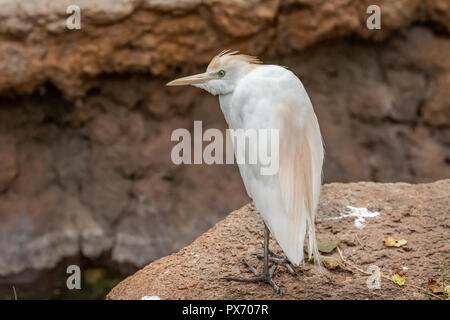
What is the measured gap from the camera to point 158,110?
4.31 m

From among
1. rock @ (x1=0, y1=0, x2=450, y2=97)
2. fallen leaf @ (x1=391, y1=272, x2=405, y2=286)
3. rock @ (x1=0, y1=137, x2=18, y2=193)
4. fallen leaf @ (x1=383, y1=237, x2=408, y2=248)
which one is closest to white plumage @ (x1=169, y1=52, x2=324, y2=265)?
fallen leaf @ (x1=391, y1=272, x2=405, y2=286)

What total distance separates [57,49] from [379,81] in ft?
8.01

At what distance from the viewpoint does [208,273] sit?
89.3 inches

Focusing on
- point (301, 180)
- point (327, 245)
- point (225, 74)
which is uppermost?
point (225, 74)

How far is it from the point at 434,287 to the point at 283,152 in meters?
0.75

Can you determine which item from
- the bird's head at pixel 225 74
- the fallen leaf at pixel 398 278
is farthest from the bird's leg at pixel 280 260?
the bird's head at pixel 225 74

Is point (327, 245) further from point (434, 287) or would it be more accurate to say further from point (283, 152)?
point (283, 152)

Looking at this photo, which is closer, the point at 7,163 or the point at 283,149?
the point at 283,149

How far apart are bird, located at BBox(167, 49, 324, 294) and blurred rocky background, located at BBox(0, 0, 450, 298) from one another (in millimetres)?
1917

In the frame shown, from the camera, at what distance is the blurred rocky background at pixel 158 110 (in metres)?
3.95
